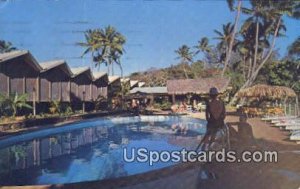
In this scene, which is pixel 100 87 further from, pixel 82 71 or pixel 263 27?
pixel 263 27

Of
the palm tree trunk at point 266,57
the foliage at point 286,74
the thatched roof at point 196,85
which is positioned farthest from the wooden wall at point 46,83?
the foliage at point 286,74

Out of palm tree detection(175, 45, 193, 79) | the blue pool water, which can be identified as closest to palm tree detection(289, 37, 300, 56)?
palm tree detection(175, 45, 193, 79)

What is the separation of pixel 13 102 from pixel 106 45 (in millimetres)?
1843

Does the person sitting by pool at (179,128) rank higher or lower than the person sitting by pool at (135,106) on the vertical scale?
lower

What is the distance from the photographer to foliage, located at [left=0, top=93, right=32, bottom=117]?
503 cm

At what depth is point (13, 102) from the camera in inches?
201

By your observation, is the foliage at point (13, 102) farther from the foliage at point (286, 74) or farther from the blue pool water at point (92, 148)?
the foliage at point (286, 74)

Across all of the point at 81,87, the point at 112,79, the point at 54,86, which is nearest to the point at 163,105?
the point at 112,79

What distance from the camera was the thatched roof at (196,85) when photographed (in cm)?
379

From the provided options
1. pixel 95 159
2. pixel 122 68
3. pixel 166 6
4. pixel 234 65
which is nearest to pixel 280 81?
pixel 234 65

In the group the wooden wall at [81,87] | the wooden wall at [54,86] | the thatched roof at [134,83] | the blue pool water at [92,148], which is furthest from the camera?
the wooden wall at [54,86]

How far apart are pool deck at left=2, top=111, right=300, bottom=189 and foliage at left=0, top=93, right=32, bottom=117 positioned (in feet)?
4.60

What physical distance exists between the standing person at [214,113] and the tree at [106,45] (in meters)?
0.93

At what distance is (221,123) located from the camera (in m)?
3.78
